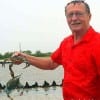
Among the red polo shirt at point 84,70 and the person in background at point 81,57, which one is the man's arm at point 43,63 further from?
the red polo shirt at point 84,70

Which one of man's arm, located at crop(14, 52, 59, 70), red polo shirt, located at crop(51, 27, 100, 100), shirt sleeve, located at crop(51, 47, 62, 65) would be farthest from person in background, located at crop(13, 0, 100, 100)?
man's arm, located at crop(14, 52, 59, 70)

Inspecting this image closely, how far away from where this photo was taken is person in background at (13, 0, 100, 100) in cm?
468

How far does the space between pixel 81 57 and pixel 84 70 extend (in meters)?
0.14

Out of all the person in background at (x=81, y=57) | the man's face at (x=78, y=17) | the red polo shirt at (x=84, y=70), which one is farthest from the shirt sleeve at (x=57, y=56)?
the man's face at (x=78, y=17)

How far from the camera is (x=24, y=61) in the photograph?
17.8ft

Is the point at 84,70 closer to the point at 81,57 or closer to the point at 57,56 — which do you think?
the point at 81,57

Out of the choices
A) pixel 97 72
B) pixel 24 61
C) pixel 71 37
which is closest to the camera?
pixel 97 72

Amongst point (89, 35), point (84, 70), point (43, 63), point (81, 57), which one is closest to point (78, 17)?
point (89, 35)

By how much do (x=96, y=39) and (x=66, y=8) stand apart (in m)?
0.48

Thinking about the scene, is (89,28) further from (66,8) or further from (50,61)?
(50,61)

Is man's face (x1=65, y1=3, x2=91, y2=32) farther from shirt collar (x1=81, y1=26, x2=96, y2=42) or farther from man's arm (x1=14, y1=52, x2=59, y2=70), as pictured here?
man's arm (x1=14, y1=52, x2=59, y2=70)

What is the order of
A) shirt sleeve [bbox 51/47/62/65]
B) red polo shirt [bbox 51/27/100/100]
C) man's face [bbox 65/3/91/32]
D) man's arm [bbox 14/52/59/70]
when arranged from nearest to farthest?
red polo shirt [bbox 51/27/100/100]
man's face [bbox 65/3/91/32]
shirt sleeve [bbox 51/47/62/65]
man's arm [bbox 14/52/59/70]

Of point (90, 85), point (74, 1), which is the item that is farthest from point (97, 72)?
point (74, 1)

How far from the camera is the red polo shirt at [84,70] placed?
15.3 feet
